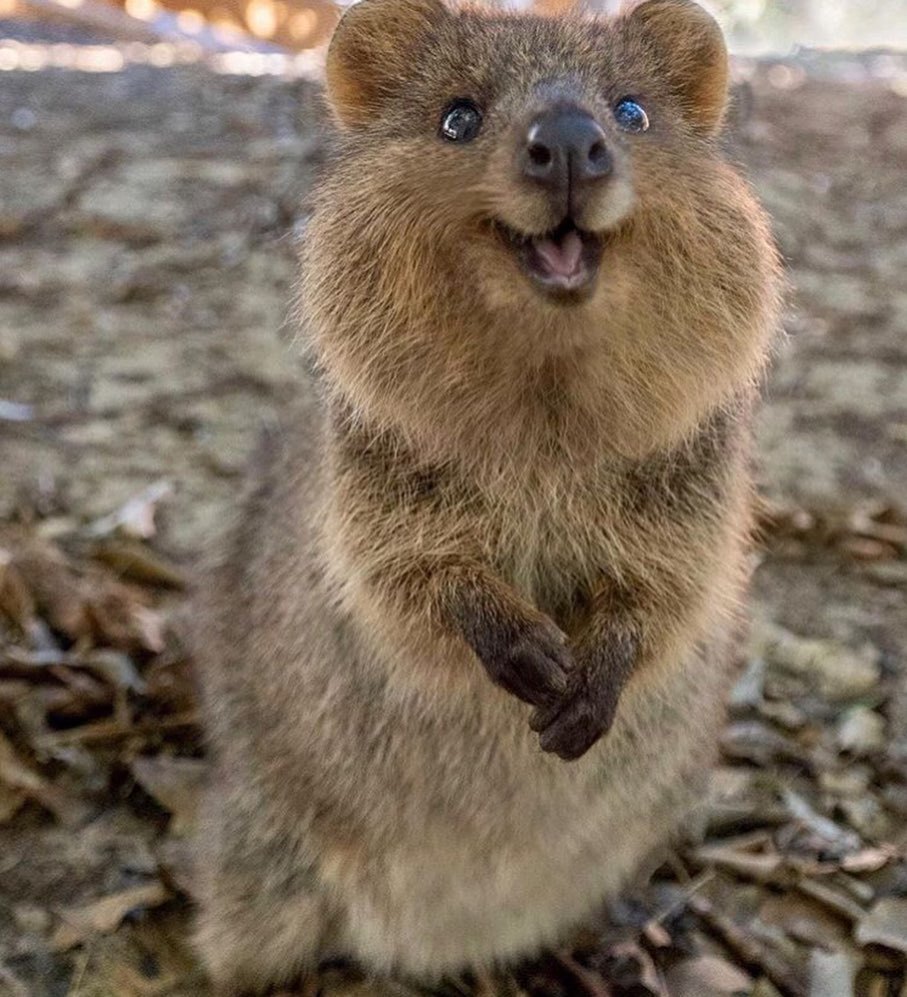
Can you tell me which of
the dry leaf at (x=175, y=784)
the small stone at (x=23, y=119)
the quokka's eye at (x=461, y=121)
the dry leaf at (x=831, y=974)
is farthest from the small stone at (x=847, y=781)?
the small stone at (x=23, y=119)

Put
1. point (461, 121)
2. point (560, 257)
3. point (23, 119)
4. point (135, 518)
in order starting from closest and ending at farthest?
point (560, 257), point (461, 121), point (135, 518), point (23, 119)

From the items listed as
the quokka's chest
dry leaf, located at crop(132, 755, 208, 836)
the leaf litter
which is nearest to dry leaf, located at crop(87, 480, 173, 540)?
the leaf litter

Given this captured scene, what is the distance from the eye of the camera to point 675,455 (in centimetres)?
279

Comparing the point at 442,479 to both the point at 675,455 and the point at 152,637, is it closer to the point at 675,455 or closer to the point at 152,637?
the point at 675,455

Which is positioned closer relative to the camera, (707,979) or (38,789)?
(707,979)

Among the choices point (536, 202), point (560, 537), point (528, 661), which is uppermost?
point (536, 202)

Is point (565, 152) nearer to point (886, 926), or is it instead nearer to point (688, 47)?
point (688, 47)

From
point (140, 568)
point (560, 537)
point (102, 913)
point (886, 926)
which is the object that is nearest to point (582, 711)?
point (560, 537)

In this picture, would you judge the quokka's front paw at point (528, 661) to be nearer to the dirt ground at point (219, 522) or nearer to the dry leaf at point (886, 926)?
the dirt ground at point (219, 522)

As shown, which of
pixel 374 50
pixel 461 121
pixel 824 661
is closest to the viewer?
pixel 461 121

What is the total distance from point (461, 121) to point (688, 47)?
27.2 inches

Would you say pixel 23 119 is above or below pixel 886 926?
above

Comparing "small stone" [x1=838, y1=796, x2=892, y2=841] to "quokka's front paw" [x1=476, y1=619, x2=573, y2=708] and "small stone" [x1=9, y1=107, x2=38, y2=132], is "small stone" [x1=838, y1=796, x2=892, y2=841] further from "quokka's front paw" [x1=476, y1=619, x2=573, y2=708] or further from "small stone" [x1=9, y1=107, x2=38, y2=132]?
"small stone" [x1=9, y1=107, x2=38, y2=132]

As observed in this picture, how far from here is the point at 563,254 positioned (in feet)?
7.43
